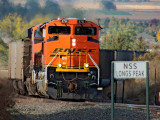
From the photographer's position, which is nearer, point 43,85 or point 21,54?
point 43,85

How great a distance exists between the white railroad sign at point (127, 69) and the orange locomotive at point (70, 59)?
850cm

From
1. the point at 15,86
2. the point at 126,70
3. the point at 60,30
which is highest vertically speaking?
the point at 60,30

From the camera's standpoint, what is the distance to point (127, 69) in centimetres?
896

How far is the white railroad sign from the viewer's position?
8953 millimetres

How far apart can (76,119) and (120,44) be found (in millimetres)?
44475

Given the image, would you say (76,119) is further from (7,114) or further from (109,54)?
(109,54)

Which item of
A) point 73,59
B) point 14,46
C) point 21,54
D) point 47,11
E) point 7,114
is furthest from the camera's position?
point 47,11

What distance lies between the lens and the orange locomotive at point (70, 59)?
17531 mm

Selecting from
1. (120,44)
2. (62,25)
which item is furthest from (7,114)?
(120,44)

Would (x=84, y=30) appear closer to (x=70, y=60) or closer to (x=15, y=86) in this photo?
(x=70, y=60)

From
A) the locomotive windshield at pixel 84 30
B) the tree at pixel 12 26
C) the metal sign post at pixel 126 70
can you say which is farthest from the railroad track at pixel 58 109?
the tree at pixel 12 26

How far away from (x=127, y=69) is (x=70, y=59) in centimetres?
888

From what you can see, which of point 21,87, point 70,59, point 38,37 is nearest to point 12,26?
point 21,87

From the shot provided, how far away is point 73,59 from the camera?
17.7 metres
